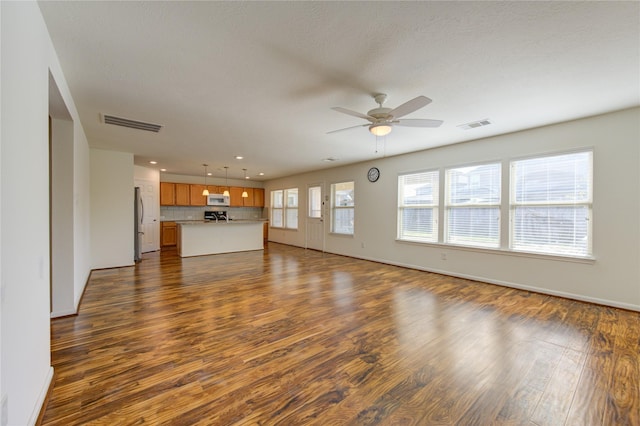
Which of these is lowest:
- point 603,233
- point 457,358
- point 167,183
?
point 457,358

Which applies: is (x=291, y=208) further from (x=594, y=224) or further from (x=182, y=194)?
(x=594, y=224)

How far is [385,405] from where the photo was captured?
5.52ft

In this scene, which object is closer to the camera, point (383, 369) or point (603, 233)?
point (383, 369)

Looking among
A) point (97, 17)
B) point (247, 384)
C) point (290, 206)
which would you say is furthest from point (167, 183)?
point (247, 384)

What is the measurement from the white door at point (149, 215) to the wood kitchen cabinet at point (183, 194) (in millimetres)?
881

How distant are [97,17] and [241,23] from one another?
37.5 inches

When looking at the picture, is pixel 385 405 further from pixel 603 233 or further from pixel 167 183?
pixel 167 183

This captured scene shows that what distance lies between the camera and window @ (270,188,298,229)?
9250 mm

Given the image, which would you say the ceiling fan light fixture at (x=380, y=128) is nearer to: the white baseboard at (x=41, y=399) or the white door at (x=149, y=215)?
the white baseboard at (x=41, y=399)

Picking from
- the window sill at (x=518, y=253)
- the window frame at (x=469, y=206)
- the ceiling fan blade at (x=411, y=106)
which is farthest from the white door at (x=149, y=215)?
the window frame at (x=469, y=206)

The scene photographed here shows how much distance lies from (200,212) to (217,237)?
3.03 meters

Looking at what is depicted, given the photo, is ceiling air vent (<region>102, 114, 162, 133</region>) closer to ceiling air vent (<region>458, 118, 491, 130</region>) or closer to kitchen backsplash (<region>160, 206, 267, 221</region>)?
ceiling air vent (<region>458, 118, 491, 130</region>)

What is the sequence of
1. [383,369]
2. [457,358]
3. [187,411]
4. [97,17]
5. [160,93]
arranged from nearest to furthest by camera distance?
[187,411] → [97,17] → [383,369] → [457,358] → [160,93]

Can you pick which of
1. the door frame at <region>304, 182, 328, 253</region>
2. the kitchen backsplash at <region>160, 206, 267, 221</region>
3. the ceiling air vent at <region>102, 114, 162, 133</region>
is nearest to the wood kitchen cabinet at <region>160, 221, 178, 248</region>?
the kitchen backsplash at <region>160, 206, 267, 221</region>
